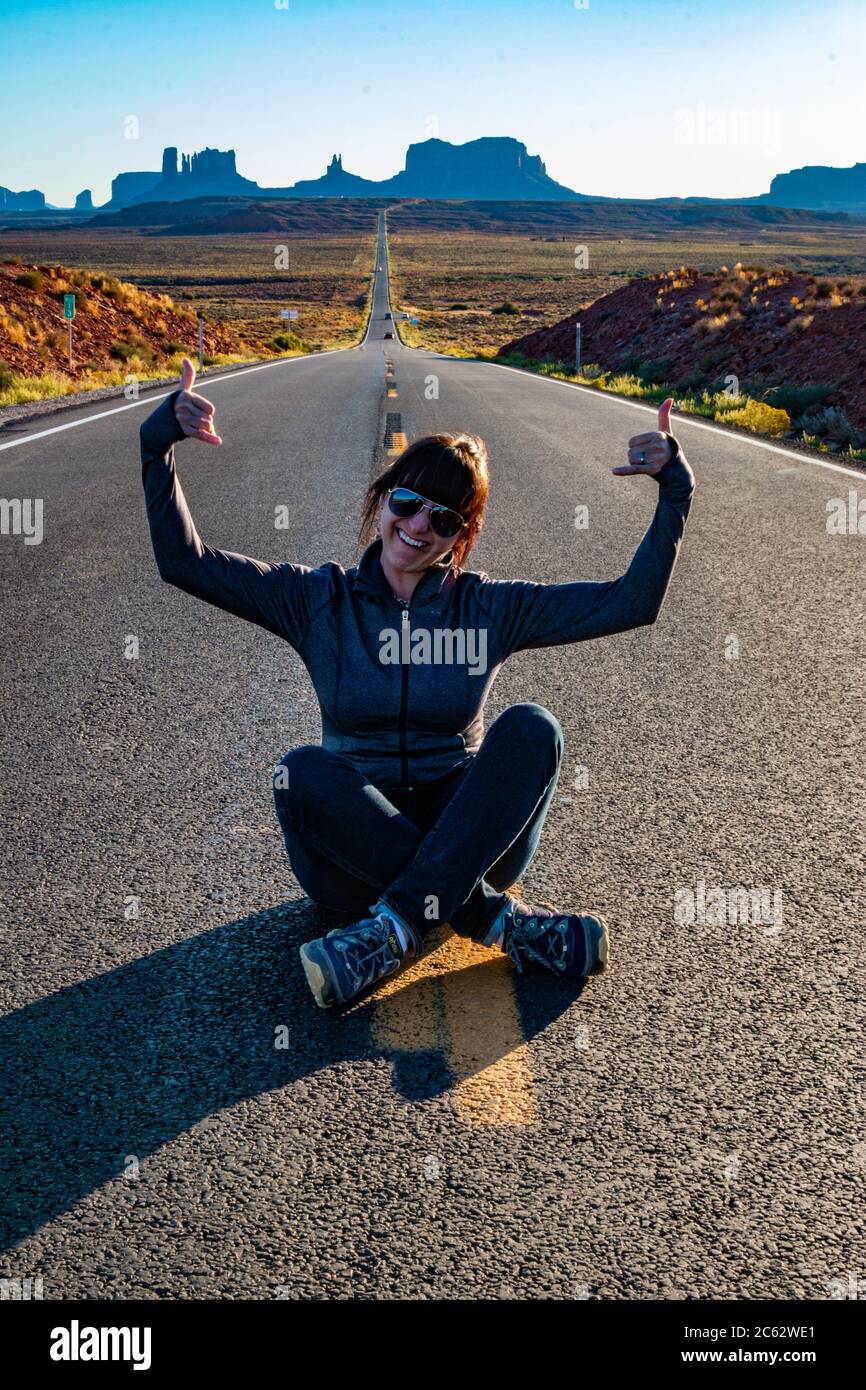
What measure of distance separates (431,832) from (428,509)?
837 millimetres

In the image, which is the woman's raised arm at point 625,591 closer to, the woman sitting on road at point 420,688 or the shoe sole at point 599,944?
the woman sitting on road at point 420,688

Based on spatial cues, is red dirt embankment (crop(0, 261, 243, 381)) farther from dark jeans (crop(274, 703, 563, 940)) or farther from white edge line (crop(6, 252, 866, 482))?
dark jeans (crop(274, 703, 563, 940))

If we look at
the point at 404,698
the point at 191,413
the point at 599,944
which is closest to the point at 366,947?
the point at 599,944

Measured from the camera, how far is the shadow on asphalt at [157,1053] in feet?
8.77

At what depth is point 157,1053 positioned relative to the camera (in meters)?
3.06

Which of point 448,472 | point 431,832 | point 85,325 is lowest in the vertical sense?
point 431,832

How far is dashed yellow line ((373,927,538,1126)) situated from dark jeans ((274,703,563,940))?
108mm

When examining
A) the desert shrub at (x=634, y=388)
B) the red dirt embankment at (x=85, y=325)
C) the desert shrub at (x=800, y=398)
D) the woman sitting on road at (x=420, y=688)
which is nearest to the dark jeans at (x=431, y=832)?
the woman sitting on road at (x=420, y=688)

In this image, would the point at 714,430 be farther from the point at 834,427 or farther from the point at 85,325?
the point at 85,325

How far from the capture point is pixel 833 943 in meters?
3.64

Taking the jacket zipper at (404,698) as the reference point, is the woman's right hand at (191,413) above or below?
above

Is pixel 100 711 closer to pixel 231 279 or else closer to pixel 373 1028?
pixel 373 1028

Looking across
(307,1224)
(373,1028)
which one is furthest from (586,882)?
(307,1224)

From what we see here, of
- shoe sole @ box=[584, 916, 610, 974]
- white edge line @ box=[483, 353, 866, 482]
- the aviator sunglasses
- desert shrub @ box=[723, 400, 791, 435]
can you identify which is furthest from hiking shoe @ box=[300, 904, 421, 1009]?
desert shrub @ box=[723, 400, 791, 435]
